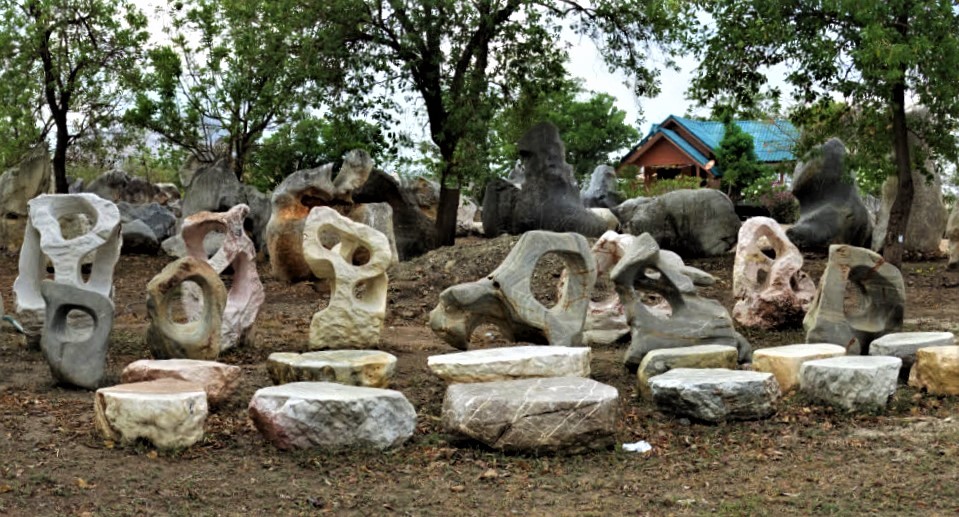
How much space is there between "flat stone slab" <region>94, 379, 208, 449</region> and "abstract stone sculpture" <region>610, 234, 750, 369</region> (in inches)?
160

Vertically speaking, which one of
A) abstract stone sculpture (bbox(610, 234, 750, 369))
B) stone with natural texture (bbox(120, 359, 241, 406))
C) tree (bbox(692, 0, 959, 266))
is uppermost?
Result: tree (bbox(692, 0, 959, 266))

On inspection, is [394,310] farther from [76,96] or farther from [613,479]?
[76,96]

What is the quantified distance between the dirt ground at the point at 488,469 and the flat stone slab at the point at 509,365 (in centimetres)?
33

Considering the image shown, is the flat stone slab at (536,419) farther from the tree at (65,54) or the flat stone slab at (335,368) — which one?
the tree at (65,54)

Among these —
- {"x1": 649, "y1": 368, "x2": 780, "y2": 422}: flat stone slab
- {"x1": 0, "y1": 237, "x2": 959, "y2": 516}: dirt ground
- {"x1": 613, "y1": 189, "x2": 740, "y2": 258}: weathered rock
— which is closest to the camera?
{"x1": 0, "y1": 237, "x2": 959, "y2": 516}: dirt ground

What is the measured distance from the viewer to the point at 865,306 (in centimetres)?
1045

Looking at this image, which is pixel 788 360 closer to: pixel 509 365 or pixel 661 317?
pixel 661 317

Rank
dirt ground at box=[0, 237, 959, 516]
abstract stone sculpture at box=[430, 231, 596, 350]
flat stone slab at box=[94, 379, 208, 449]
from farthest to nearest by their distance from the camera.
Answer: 1. abstract stone sculpture at box=[430, 231, 596, 350]
2. flat stone slab at box=[94, 379, 208, 449]
3. dirt ground at box=[0, 237, 959, 516]

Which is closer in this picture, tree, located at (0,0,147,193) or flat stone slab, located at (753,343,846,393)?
flat stone slab, located at (753,343,846,393)

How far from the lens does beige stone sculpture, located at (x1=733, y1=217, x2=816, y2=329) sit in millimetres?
11711

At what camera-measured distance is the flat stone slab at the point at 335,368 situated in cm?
803

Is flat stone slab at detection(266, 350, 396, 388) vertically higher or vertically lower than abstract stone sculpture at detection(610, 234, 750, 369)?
lower

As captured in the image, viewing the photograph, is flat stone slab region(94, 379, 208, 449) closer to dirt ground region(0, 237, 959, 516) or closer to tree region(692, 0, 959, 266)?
dirt ground region(0, 237, 959, 516)

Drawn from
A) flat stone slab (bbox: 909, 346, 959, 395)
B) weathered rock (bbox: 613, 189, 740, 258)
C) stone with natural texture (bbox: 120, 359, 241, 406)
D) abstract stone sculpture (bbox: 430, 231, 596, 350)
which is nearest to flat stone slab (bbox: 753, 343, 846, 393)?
flat stone slab (bbox: 909, 346, 959, 395)
